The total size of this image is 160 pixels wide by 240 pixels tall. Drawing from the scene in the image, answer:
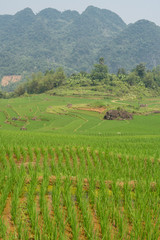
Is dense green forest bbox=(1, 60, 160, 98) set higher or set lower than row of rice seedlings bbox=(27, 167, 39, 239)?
higher

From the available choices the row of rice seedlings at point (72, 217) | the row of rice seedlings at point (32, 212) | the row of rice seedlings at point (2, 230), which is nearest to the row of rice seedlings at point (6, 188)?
the row of rice seedlings at point (32, 212)

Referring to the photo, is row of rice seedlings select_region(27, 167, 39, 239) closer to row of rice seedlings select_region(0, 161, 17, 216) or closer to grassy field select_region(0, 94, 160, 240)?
grassy field select_region(0, 94, 160, 240)

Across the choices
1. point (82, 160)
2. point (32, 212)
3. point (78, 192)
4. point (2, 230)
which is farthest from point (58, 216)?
point (82, 160)

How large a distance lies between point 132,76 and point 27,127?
258 ft

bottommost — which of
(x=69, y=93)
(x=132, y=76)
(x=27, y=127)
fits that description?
(x=27, y=127)

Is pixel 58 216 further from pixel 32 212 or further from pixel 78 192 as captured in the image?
pixel 78 192

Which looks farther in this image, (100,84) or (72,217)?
(100,84)

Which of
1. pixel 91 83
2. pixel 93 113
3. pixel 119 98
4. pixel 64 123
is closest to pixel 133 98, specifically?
pixel 119 98

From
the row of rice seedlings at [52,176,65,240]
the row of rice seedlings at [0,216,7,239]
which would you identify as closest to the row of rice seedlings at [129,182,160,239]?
the row of rice seedlings at [52,176,65,240]

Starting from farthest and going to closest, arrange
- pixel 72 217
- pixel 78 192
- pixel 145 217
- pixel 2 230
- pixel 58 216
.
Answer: pixel 78 192, pixel 145 217, pixel 58 216, pixel 72 217, pixel 2 230

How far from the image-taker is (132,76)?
111m

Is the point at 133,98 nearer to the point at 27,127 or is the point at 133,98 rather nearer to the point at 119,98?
the point at 119,98

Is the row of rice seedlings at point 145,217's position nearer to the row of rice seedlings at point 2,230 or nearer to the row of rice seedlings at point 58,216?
the row of rice seedlings at point 58,216

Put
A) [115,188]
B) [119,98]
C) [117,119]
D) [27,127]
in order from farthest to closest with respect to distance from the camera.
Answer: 1. [119,98]
2. [117,119]
3. [27,127]
4. [115,188]
